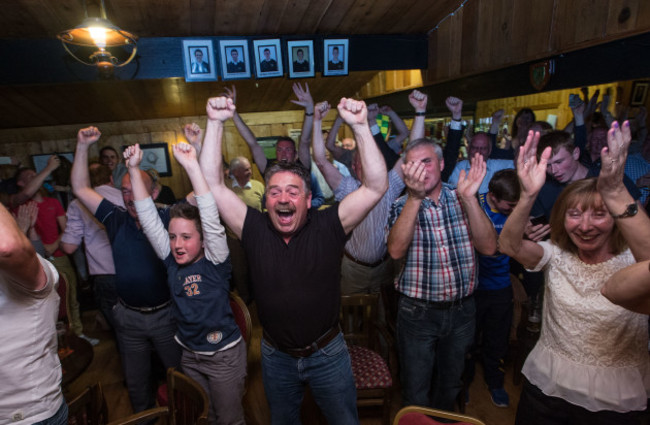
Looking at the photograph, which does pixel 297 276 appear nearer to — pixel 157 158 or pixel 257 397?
pixel 257 397

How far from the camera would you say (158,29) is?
382cm

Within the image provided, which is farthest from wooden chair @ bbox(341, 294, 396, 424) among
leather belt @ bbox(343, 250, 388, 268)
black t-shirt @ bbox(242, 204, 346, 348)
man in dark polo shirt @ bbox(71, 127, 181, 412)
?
man in dark polo shirt @ bbox(71, 127, 181, 412)

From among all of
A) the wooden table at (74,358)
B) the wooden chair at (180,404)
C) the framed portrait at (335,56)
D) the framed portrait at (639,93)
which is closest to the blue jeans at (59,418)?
the wooden chair at (180,404)

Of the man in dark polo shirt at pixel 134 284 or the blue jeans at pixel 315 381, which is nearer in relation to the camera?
the blue jeans at pixel 315 381

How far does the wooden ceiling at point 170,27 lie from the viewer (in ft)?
11.0

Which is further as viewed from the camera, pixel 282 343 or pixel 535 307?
pixel 535 307

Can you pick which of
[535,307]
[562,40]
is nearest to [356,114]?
[535,307]

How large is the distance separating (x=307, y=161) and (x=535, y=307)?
Answer: 226cm

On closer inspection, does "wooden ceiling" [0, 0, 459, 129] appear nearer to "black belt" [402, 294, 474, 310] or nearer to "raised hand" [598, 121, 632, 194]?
"black belt" [402, 294, 474, 310]

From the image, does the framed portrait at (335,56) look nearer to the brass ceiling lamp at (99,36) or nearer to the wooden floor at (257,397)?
the brass ceiling lamp at (99,36)

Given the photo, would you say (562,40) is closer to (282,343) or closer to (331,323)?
(331,323)

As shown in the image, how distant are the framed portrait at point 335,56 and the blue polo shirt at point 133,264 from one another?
3.04 m

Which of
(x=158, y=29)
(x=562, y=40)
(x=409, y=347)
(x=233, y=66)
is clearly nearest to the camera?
(x=409, y=347)

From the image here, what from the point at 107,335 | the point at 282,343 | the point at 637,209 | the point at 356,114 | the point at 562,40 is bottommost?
the point at 107,335
